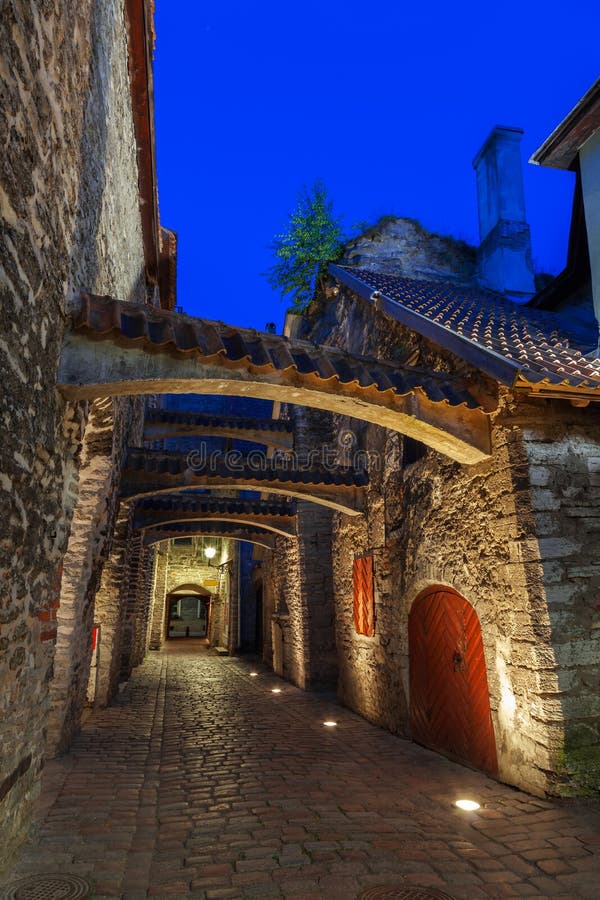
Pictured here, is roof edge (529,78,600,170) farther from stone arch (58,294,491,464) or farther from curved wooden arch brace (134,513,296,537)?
curved wooden arch brace (134,513,296,537)

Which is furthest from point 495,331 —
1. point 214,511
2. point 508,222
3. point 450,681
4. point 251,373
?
point 508,222

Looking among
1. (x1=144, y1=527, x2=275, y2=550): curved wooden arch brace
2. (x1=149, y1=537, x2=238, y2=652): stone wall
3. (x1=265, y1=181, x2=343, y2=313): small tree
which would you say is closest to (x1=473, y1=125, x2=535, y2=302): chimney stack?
(x1=265, y1=181, x2=343, y2=313): small tree

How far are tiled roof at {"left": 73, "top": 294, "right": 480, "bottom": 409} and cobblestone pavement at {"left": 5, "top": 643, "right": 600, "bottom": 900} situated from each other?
340cm

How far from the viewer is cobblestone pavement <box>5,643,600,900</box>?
3.17m

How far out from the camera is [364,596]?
324 inches

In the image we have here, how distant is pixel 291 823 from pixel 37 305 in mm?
4039

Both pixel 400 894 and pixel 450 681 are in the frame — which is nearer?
pixel 400 894

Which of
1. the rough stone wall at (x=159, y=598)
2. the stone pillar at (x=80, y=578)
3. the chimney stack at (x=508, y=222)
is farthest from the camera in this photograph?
the rough stone wall at (x=159, y=598)

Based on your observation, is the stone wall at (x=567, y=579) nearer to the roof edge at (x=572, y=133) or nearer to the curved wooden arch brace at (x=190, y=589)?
the roof edge at (x=572, y=133)

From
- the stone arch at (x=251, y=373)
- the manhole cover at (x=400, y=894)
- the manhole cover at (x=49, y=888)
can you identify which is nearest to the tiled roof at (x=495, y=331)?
the stone arch at (x=251, y=373)

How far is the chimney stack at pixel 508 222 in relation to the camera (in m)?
12.0

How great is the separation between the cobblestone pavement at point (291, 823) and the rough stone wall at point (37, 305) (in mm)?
821

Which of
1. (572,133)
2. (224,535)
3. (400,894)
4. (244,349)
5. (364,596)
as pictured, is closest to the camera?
(400,894)

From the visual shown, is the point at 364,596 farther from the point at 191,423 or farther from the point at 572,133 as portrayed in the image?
the point at 572,133
